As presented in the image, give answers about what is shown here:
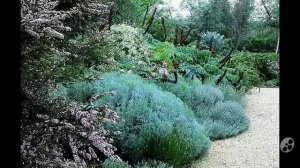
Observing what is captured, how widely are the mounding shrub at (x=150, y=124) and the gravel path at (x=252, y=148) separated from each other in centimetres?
19

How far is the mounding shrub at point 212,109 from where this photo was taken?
13.9 feet

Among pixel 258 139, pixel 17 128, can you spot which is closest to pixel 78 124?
pixel 17 128

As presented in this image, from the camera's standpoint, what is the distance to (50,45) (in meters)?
1.87

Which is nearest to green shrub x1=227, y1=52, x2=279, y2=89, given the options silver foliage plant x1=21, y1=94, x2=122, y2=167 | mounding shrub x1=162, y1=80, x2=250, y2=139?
mounding shrub x1=162, y1=80, x2=250, y2=139

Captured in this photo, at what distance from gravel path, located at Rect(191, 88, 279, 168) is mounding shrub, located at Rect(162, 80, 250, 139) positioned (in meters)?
0.09

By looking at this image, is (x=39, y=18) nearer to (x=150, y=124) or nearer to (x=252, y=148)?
(x=150, y=124)

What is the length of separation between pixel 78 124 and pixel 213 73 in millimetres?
4165

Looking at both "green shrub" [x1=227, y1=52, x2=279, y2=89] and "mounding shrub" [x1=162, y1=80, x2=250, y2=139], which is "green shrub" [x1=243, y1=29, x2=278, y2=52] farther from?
"mounding shrub" [x1=162, y1=80, x2=250, y2=139]

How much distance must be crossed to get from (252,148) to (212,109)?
679 mm

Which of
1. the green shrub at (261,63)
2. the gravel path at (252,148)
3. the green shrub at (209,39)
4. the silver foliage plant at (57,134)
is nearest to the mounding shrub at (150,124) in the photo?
the gravel path at (252,148)

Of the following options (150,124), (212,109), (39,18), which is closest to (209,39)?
(212,109)

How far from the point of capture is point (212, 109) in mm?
4504

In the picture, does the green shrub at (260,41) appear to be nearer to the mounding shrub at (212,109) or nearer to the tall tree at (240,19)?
the tall tree at (240,19)
